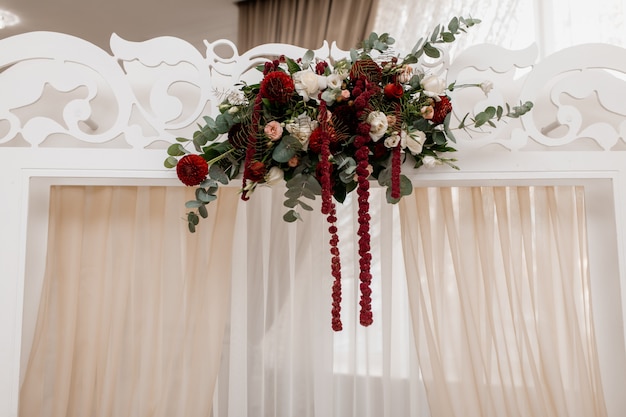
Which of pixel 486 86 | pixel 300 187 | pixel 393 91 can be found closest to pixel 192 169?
pixel 300 187

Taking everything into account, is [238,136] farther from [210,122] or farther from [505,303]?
[505,303]

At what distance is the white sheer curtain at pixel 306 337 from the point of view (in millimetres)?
1985

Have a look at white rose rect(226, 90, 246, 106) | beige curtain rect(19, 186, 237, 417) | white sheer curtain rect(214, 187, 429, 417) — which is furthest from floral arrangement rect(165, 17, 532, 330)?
white sheer curtain rect(214, 187, 429, 417)

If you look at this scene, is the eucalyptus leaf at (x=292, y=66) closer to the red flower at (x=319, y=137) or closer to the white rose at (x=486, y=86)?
the red flower at (x=319, y=137)

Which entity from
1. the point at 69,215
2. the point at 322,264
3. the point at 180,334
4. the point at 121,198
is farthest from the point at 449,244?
the point at 69,215

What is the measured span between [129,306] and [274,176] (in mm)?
716

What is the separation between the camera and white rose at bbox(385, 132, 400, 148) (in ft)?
4.76

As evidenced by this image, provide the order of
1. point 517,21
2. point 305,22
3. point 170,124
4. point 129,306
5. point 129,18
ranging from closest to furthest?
1. point 170,124
2. point 129,306
3. point 517,21
4. point 305,22
5. point 129,18

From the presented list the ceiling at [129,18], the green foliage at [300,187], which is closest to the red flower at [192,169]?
the green foliage at [300,187]

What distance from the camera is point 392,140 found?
1450 millimetres

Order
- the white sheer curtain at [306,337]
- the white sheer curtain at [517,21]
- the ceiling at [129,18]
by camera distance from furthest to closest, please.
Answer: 1. the ceiling at [129,18]
2. the white sheer curtain at [517,21]
3. the white sheer curtain at [306,337]

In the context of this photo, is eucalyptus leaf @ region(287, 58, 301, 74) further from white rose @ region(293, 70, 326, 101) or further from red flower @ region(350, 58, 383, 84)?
red flower @ region(350, 58, 383, 84)

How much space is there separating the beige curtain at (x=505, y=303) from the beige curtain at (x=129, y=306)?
68cm

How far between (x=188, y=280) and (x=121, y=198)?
13.6 inches
